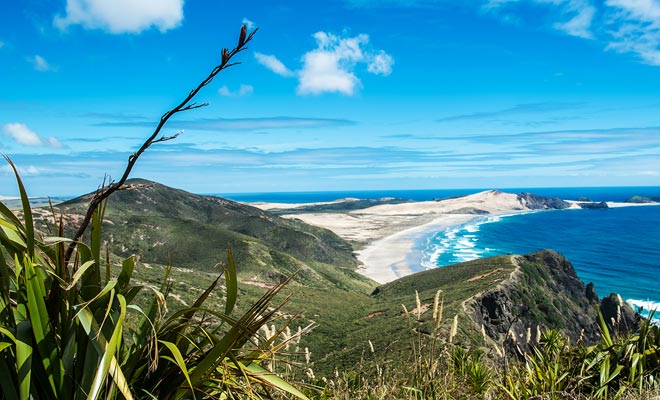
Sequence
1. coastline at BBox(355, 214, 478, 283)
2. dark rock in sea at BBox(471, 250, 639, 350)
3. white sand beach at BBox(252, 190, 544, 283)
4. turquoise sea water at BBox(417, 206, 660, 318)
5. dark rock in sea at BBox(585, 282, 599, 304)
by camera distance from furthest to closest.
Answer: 1. white sand beach at BBox(252, 190, 544, 283)
2. coastline at BBox(355, 214, 478, 283)
3. turquoise sea water at BBox(417, 206, 660, 318)
4. dark rock in sea at BBox(585, 282, 599, 304)
5. dark rock in sea at BBox(471, 250, 639, 350)

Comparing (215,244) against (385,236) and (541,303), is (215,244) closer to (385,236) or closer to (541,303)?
(541,303)

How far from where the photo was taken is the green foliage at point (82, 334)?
2.72 m

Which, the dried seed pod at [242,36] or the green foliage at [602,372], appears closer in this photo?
the dried seed pod at [242,36]

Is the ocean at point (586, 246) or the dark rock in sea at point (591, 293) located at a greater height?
the dark rock in sea at point (591, 293)

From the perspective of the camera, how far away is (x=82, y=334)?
117 inches

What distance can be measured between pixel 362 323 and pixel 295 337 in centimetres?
3522

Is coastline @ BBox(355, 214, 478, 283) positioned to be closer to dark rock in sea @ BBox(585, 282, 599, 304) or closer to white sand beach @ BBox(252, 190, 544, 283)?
white sand beach @ BBox(252, 190, 544, 283)

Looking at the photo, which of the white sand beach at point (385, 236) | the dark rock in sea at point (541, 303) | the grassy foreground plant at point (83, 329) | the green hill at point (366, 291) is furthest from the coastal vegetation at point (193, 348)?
the white sand beach at point (385, 236)

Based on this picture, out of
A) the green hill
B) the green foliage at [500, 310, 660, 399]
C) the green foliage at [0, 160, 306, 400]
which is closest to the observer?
the green foliage at [0, 160, 306, 400]

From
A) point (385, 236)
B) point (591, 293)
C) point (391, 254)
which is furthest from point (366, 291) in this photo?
point (385, 236)

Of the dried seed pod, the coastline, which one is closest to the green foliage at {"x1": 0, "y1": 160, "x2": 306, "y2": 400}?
the dried seed pod

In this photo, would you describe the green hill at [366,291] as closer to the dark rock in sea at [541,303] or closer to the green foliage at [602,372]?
the dark rock in sea at [541,303]

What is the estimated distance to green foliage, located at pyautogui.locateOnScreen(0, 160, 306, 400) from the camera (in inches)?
107

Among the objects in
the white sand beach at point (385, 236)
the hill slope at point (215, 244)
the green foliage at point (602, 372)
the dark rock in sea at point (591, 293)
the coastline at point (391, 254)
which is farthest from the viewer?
the white sand beach at point (385, 236)
